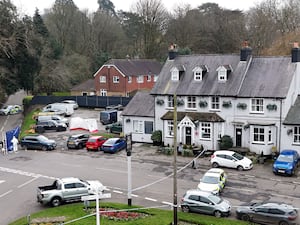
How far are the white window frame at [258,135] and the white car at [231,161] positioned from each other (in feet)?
10.9

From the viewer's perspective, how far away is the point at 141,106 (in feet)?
150

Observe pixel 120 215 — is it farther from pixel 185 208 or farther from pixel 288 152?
pixel 288 152

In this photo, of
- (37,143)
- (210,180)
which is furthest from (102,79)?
(210,180)

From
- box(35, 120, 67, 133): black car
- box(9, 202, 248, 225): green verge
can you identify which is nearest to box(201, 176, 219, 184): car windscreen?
box(9, 202, 248, 225): green verge

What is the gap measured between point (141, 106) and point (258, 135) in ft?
44.6

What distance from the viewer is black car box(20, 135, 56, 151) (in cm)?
4291

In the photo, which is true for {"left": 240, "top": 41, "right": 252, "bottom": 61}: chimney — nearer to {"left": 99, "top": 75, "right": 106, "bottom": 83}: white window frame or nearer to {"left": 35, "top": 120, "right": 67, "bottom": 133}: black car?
{"left": 35, "top": 120, "right": 67, "bottom": 133}: black car

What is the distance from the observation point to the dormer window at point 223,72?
40.1 meters

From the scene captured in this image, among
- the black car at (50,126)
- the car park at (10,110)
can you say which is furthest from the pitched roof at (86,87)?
the black car at (50,126)

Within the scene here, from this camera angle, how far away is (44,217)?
24.3 m

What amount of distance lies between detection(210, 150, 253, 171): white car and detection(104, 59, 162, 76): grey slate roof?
37.9 meters

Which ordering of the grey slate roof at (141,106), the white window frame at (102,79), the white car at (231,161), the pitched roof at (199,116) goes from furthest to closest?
the white window frame at (102,79)
the grey slate roof at (141,106)
the pitched roof at (199,116)
the white car at (231,161)

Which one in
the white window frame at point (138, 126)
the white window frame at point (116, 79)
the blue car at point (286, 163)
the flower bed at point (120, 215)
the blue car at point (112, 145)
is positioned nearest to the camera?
the flower bed at point (120, 215)

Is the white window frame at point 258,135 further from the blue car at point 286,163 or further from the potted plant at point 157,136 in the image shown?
the potted plant at point 157,136
